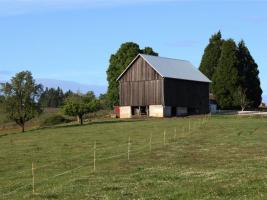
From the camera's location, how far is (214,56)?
126 meters

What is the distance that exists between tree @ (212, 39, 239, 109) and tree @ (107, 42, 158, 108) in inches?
632

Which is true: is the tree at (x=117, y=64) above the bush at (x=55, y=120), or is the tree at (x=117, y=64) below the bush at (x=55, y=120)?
above

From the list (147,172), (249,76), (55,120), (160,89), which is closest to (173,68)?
(160,89)

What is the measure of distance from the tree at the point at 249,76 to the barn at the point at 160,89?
13231 mm

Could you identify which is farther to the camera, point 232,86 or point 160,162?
point 232,86

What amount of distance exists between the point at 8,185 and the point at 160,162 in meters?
8.40

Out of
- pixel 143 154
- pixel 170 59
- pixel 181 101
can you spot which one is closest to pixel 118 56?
pixel 170 59

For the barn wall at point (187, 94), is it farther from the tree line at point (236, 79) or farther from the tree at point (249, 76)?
the tree at point (249, 76)

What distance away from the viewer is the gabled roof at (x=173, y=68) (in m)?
96.4

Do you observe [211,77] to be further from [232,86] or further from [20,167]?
[20,167]

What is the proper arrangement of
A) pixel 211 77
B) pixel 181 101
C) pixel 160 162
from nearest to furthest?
pixel 160 162
pixel 181 101
pixel 211 77

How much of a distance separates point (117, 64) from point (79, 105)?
1271 inches

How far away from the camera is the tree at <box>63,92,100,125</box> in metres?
85.8

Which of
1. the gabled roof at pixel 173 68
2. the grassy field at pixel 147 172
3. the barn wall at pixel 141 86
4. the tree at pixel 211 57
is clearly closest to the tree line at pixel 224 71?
the tree at pixel 211 57
